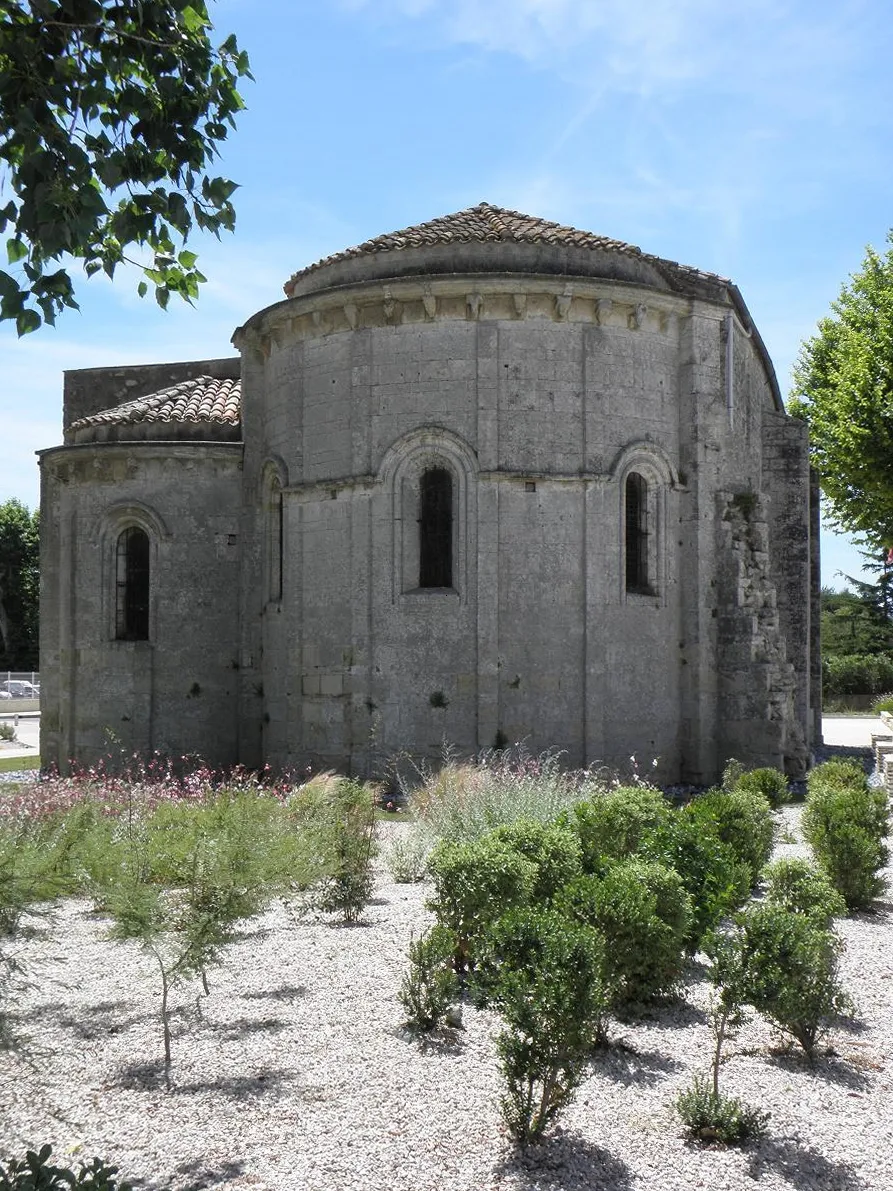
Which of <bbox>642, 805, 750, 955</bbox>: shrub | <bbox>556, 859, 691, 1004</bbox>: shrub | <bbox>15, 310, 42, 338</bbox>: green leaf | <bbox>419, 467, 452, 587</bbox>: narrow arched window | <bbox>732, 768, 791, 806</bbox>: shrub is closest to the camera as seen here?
<bbox>15, 310, 42, 338</bbox>: green leaf

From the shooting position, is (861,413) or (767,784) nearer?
(767,784)

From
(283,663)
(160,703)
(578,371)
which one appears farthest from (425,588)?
(160,703)

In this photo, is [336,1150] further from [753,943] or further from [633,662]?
[633,662]

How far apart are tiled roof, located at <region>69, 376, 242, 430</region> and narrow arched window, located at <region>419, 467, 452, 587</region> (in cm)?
473

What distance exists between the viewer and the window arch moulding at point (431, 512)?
17.2 meters

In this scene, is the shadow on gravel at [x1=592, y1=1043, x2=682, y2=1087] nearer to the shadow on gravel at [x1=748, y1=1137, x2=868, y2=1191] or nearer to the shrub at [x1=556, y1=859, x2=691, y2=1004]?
the shrub at [x1=556, y1=859, x2=691, y2=1004]

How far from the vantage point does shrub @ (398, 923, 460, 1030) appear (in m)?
6.85

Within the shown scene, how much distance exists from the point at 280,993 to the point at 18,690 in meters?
43.0

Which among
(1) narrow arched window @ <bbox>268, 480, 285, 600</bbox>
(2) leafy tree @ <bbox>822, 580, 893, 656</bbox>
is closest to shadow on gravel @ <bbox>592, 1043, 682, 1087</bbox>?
(1) narrow arched window @ <bbox>268, 480, 285, 600</bbox>

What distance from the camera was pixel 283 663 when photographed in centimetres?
1870

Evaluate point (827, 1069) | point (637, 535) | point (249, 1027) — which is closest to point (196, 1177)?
point (249, 1027)

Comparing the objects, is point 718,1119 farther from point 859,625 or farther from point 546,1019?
point 859,625

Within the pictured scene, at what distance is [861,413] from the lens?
23.7 m

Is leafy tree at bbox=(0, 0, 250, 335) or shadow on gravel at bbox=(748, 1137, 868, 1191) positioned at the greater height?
leafy tree at bbox=(0, 0, 250, 335)
